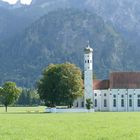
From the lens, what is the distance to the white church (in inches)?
5182

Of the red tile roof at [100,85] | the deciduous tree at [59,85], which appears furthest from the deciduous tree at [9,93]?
the red tile roof at [100,85]

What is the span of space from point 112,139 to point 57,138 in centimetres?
329

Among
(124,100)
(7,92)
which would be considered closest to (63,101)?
(7,92)

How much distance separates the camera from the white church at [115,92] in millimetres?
131625

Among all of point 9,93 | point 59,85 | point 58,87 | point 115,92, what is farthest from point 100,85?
point 9,93

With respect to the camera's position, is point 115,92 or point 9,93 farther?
point 115,92

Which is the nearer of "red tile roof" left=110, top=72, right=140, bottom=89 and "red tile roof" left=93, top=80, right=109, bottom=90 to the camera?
Answer: "red tile roof" left=110, top=72, right=140, bottom=89

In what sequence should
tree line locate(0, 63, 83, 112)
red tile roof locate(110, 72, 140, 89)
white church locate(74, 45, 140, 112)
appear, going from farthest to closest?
red tile roof locate(110, 72, 140, 89) → white church locate(74, 45, 140, 112) → tree line locate(0, 63, 83, 112)

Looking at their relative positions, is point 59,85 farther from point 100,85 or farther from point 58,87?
point 100,85

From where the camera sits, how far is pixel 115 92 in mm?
133125

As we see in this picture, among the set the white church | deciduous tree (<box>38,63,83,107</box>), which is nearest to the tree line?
deciduous tree (<box>38,63,83,107</box>)

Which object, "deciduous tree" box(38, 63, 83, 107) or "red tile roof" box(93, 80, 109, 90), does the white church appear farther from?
"deciduous tree" box(38, 63, 83, 107)

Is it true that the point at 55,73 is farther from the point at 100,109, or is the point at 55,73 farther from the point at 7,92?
the point at 100,109

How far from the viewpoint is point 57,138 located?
1236 inches
